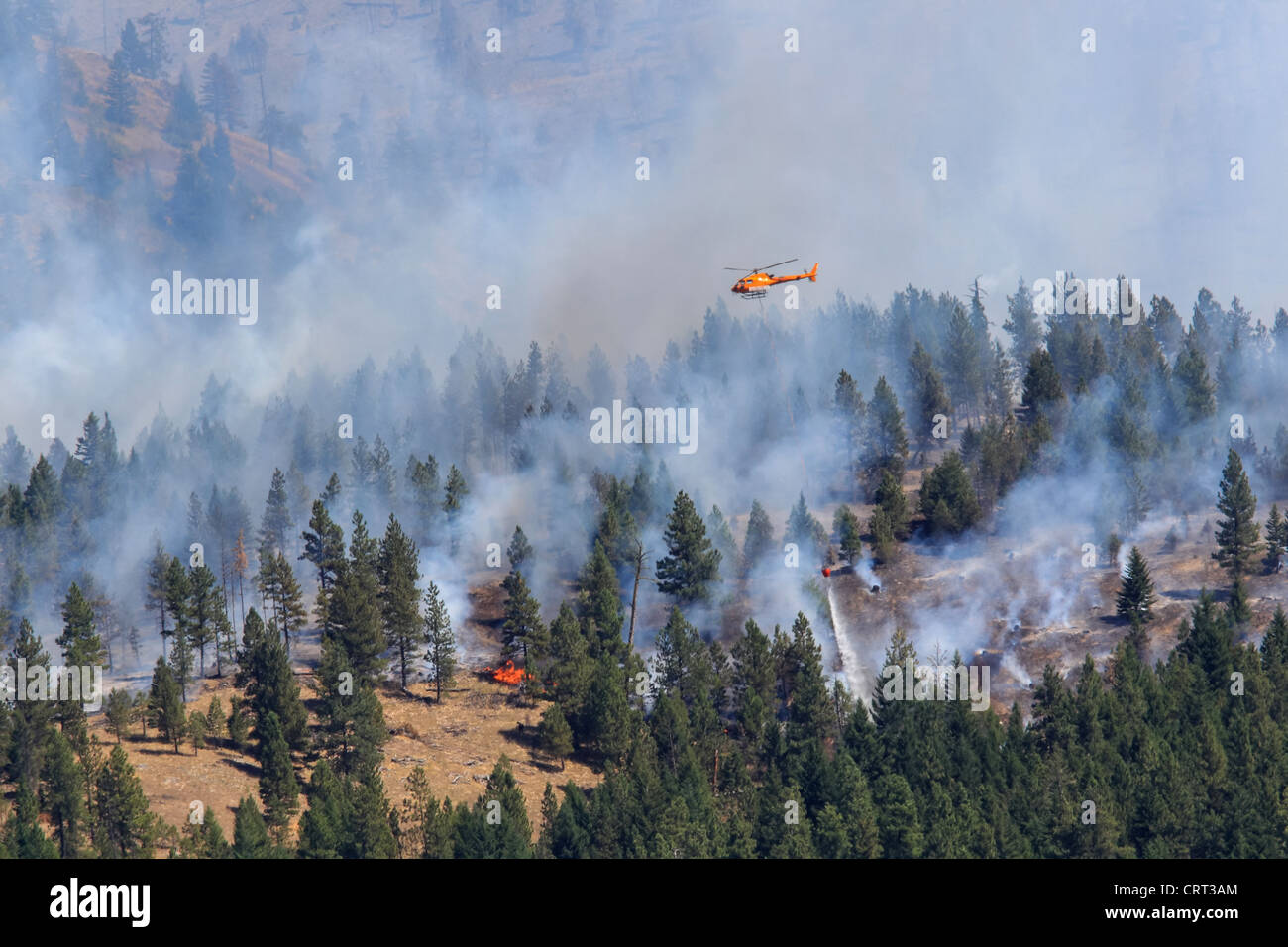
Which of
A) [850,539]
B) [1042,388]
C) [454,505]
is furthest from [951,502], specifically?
[454,505]

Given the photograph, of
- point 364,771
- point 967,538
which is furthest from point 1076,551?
point 364,771

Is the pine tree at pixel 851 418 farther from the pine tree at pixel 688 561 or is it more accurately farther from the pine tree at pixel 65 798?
the pine tree at pixel 65 798

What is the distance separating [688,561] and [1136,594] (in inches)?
1463

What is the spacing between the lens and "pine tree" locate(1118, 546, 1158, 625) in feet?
463

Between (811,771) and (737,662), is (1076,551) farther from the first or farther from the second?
(811,771)

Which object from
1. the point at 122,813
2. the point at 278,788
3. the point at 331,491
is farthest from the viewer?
the point at 331,491

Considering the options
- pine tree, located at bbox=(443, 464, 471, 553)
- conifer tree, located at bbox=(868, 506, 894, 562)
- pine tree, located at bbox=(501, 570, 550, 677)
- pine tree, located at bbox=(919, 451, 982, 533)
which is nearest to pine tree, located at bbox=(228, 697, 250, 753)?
pine tree, located at bbox=(501, 570, 550, 677)

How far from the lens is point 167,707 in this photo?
4550 inches

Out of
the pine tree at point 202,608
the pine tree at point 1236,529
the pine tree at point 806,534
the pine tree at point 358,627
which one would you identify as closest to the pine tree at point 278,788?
the pine tree at point 358,627

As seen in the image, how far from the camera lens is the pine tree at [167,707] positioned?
115500 millimetres

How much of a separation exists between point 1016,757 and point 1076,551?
51.8 m

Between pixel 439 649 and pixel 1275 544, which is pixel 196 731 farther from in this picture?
pixel 1275 544

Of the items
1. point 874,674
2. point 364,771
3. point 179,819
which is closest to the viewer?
point 179,819

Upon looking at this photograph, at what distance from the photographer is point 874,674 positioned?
137 m
